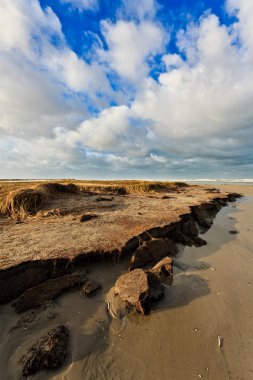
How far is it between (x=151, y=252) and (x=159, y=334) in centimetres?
215

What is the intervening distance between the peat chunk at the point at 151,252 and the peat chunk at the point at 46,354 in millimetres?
2115

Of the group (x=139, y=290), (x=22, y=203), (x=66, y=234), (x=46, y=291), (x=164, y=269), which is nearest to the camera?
(x=139, y=290)

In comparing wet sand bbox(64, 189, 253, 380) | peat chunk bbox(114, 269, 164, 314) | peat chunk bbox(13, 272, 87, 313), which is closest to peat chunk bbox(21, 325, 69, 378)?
wet sand bbox(64, 189, 253, 380)

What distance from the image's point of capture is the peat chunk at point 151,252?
4.66m

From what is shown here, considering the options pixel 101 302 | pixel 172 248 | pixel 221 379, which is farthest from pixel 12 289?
pixel 172 248

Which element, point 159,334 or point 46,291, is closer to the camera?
point 159,334

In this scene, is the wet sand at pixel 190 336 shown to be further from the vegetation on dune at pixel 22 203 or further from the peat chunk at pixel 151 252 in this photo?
the vegetation on dune at pixel 22 203

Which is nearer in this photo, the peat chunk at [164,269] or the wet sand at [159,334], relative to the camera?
the wet sand at [159,334]

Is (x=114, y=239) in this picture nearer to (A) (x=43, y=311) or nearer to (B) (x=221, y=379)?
(A) (x=43, y=311)

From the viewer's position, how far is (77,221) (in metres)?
7.31

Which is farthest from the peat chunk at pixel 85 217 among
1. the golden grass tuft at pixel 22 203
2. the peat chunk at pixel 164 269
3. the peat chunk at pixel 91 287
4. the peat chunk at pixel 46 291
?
the peat chunk at pixel 164 269

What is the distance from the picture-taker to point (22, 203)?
364 inches

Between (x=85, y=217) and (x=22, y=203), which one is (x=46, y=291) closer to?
(x=85, y=217)

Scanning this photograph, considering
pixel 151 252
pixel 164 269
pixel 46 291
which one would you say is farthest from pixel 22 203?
pixel 164 269
